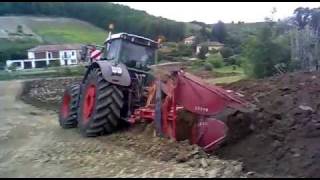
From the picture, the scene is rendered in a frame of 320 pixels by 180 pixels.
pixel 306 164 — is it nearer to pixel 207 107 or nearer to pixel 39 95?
pixel 207 107

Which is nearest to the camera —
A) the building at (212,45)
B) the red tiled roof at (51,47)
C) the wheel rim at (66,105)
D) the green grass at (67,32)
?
the wheel rim at (66,105)

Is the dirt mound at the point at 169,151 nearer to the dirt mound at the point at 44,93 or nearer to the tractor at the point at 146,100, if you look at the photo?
the tractor at the point at 146,100

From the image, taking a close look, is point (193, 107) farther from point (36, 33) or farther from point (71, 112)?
point (36, 33)

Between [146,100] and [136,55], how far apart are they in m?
1.35

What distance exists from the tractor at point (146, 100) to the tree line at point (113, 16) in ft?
19.0

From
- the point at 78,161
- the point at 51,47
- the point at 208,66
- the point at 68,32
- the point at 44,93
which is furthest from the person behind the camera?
the point at 68,32

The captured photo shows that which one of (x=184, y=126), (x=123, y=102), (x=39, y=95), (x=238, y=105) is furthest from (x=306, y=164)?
(x=39, y=95)

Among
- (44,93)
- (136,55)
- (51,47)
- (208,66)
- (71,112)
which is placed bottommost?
(44,93)

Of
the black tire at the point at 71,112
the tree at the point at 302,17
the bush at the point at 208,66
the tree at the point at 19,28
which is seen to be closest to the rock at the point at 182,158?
the black tire at the point at 71,112

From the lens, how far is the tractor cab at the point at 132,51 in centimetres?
977

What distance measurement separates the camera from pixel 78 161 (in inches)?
268

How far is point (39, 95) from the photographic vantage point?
82.7 ft

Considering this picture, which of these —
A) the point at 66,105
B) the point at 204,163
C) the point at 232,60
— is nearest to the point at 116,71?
the point at 204,163

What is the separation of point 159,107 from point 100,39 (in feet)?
134
